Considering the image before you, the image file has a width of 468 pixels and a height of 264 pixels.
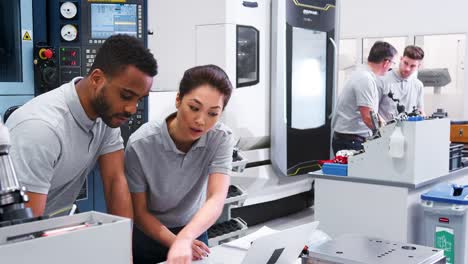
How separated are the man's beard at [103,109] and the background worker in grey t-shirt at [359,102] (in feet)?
8.18

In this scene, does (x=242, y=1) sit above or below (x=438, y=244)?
above

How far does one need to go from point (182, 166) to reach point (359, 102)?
2.17 meters

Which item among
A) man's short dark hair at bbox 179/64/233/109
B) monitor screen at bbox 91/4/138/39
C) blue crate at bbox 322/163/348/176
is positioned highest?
monitor screen at bbox 91/4/138/39

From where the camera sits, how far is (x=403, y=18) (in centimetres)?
522

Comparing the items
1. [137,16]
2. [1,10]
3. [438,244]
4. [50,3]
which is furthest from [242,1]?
[438,244]

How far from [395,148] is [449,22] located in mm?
3128

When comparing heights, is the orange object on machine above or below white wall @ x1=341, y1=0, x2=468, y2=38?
below

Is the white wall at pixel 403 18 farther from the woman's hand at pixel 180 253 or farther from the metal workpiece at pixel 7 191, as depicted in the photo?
the metal workpiece at pixel 7 191

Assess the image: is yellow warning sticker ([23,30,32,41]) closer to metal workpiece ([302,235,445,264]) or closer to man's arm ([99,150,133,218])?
man's arm ([99,150,133,218])

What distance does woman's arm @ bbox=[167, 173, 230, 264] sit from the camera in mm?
1458

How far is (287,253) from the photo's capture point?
1.41m

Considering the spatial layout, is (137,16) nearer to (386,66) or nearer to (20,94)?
(20,94)

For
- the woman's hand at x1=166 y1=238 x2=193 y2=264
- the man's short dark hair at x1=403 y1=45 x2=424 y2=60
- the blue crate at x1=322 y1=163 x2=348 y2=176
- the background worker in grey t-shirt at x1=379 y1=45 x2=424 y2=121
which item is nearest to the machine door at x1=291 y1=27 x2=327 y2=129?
the background worker in grey t-shirt at x1=379 y1=45 x2=424 y2=121

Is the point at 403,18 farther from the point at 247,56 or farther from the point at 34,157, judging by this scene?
the point at 34,157
